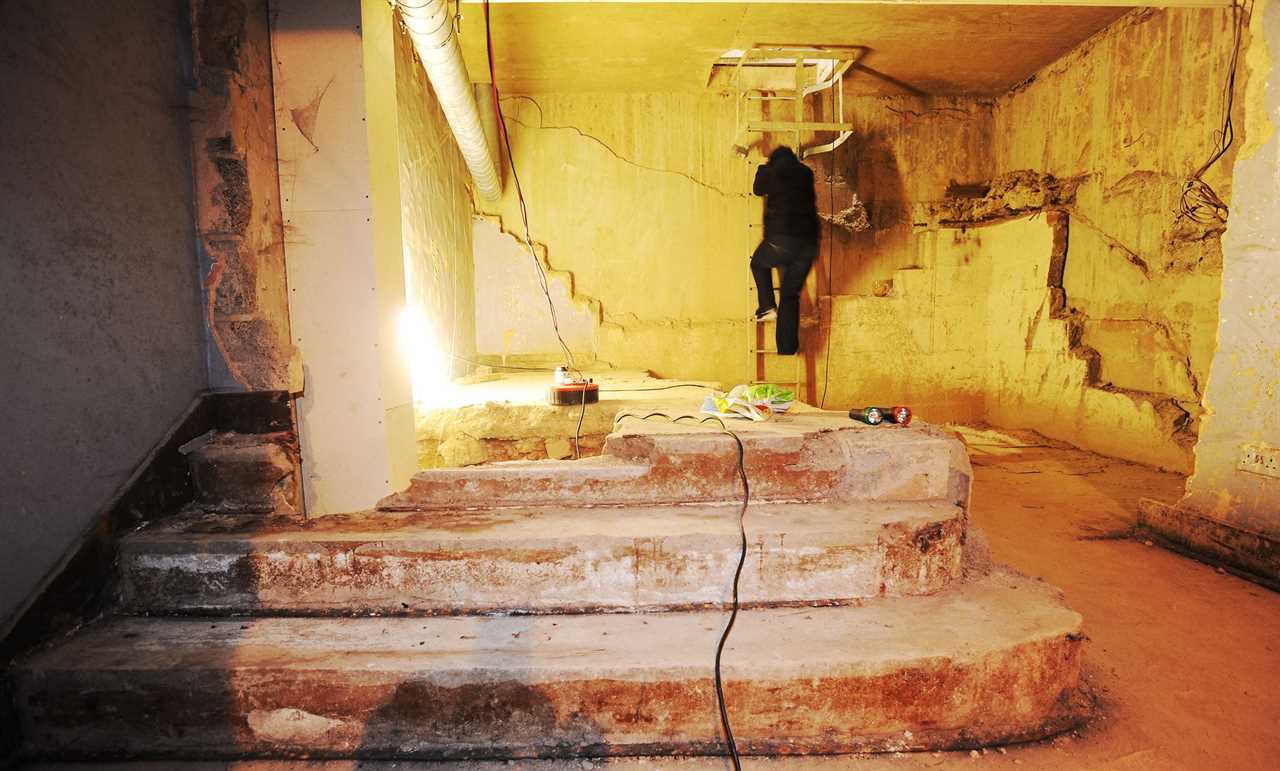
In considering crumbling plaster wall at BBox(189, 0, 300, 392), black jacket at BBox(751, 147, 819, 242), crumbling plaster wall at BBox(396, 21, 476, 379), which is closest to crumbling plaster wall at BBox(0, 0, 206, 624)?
crumbling plaster wall at BBox(189, 0, 300, 392)

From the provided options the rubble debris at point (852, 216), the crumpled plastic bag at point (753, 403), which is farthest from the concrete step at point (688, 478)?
the rubble debris at point (852, 216)

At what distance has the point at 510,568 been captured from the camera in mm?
1771

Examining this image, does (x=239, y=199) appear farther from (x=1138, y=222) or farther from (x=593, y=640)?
(x=1138, y=222)

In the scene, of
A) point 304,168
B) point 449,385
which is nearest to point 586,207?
point 449,385

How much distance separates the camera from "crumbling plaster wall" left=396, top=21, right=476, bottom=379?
355 centimetres

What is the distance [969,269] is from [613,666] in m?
6.39

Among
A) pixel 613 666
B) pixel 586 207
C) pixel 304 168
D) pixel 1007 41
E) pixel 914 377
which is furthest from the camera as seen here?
pixel 914 377

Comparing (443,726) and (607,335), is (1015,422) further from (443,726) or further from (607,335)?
(443,726)

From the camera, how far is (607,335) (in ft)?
19.0

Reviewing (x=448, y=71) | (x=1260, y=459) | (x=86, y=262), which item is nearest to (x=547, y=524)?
(x=86, y=262)

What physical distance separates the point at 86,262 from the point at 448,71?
2037 mm

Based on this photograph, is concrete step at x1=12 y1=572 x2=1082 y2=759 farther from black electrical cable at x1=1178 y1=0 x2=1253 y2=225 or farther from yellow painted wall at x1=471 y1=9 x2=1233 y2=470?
yellow painted wall at x1=471 y1=9 x2=1233 y2=470

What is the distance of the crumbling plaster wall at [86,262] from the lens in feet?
4.78

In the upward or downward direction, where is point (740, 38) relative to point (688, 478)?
upward
